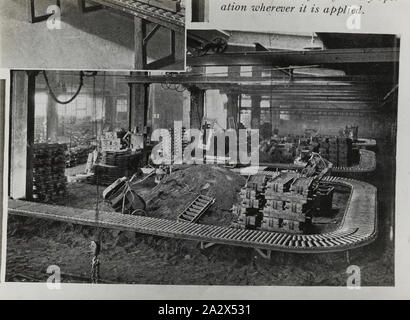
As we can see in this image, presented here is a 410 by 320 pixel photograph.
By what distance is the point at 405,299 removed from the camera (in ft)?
5.64

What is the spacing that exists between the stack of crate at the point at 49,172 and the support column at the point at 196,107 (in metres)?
0.59

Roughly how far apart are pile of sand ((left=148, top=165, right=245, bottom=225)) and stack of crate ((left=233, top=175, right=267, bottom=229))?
35 mm

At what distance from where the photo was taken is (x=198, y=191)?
1942 millimetres

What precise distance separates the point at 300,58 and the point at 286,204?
628mm

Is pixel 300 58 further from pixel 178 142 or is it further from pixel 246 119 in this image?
pixel 178 142

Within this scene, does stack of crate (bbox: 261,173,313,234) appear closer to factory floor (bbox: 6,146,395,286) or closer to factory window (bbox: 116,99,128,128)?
factory floor (bbox: 6,146,395,286)

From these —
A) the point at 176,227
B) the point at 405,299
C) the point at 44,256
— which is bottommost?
the point at 405,299

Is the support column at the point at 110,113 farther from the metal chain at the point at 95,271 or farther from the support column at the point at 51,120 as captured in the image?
the metal chain at the point at 95,271

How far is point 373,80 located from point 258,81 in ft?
1.59

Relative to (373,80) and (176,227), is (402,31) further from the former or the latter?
(176,227)

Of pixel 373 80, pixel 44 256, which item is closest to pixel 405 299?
pixel 373 80

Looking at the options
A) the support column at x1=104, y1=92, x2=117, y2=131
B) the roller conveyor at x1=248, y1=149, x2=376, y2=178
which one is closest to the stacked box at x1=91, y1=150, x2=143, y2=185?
the support column at x1=104, y1=92, x2=117, y2=131

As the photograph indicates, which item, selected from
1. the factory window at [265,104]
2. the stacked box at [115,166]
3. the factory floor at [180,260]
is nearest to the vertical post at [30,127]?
the factory floor at [180,260]

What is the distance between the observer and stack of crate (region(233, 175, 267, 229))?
5.87 feet
